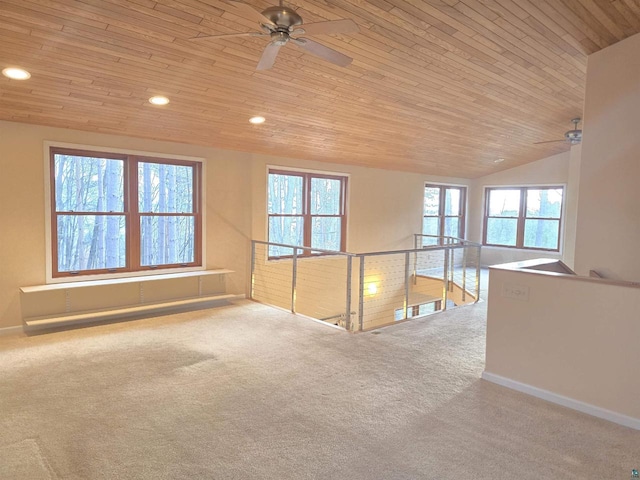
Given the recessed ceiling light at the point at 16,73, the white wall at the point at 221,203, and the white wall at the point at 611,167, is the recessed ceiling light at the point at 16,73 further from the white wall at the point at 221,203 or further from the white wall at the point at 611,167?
the white wall at the point at 611,167

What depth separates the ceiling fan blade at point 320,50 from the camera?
2.75 meters

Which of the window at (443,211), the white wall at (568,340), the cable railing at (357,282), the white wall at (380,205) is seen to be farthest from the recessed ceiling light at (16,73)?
the window at (443,211)

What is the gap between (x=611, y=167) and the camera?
3988 millimetres

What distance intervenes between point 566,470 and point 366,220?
624cm

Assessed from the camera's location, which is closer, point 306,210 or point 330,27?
point 330,27

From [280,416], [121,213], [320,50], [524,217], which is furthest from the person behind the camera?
[524,217]

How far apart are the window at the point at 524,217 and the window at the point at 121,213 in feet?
24.0

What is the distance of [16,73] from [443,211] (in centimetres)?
855

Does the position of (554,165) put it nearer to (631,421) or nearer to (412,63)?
(412,63)

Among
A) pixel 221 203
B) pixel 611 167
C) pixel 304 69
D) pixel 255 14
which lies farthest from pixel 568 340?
pixel 221 203

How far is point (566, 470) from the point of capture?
2.21m

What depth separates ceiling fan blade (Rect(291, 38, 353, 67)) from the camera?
9.01 feet

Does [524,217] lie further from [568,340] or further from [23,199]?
[23,199]

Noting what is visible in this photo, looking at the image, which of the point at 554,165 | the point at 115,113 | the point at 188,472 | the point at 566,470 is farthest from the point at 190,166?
the point at 554,165
